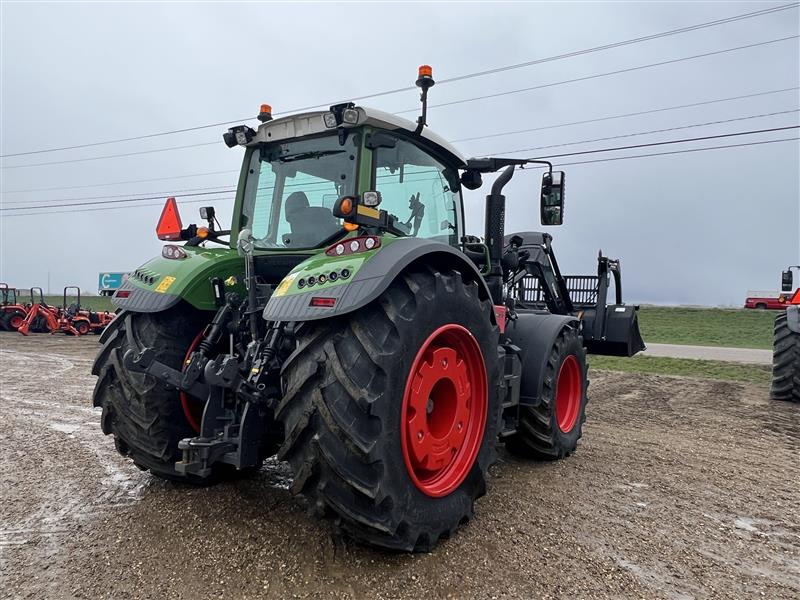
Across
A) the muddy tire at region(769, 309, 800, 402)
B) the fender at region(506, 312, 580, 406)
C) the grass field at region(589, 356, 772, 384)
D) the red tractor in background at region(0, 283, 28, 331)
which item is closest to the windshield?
the fender at region(506, 312, 580, 406)

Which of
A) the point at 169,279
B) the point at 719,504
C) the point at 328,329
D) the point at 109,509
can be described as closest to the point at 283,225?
the point at 169,279

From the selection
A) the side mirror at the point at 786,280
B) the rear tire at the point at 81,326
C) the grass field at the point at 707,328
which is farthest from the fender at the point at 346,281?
the rear tire at the point at 81,326

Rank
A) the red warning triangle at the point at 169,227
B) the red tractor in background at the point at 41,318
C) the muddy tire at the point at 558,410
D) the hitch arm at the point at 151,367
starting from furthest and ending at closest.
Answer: the red tractor in background at the point at 41,318
the muddy tire at the point at 558,410
the red warning triangle at the point at 169,227
the hitch arm at the point at 151,367

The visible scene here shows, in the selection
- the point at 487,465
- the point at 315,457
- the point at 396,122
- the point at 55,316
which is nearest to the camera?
the point at 315,457

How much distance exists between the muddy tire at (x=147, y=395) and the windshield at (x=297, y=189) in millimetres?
766

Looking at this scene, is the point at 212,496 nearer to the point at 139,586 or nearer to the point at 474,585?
→ the point at 139,586

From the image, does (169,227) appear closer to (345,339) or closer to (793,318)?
(345,339)

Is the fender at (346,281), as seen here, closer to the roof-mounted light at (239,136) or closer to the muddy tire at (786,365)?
the roof-mounted light at (239,136)

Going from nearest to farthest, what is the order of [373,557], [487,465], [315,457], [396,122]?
[315,457] < [373,557] < [487,465] < [396,122]

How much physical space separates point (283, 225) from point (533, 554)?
2.46m

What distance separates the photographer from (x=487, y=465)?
3.31 meters

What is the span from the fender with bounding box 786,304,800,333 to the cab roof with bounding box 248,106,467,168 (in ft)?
20.1

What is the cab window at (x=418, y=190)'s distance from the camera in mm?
3668

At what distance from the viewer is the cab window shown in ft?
12.0
